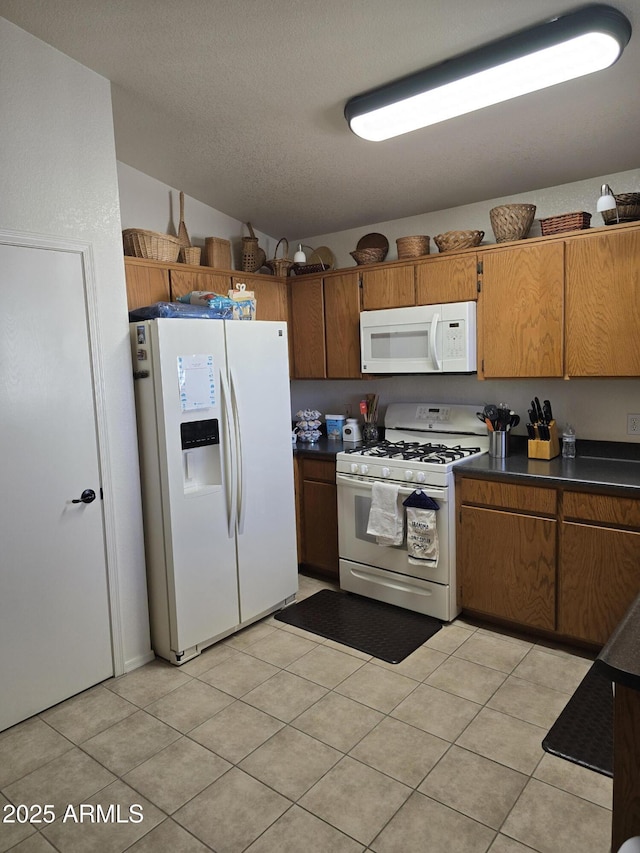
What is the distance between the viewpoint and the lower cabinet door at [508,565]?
113 inches

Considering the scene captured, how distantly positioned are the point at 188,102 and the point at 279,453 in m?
1.84

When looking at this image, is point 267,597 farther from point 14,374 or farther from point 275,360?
point 14,374

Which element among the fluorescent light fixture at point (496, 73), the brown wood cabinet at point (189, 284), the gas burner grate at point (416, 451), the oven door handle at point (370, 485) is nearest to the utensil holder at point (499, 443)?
the gas burner grate at point (416, 451)

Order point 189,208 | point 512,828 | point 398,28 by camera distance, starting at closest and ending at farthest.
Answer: point 512,828 < point 398,28 < point 189,208

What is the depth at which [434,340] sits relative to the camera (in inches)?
132

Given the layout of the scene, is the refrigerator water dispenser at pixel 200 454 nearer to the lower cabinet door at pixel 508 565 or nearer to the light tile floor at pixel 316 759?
the light tile floor at pixel 316 759

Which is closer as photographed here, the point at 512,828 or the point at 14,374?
the point at 512,828

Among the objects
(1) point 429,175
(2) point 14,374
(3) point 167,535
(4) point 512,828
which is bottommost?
(4) point 512,828

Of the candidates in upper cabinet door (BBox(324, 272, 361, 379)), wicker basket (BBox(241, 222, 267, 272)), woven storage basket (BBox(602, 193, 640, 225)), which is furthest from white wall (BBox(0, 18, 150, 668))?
woven storage basket (BBox(602, 193, 640, 225))

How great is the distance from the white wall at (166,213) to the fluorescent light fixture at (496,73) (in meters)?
1.41

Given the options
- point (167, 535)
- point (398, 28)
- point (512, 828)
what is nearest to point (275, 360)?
point (167, 535)

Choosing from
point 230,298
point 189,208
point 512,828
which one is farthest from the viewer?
point 189,208

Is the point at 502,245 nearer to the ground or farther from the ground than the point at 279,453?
farther from the ground

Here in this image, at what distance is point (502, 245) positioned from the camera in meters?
3.13
